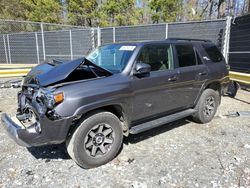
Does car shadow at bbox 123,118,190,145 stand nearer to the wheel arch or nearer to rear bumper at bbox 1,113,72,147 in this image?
the wheel arch

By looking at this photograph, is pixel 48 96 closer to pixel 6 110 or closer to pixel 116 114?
pixel 116 114

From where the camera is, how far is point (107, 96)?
3371 mm

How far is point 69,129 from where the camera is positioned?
126 inches

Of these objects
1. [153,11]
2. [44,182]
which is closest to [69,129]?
[44,182]

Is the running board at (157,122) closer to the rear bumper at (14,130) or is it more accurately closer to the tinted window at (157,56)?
the tinted window at (157,56)

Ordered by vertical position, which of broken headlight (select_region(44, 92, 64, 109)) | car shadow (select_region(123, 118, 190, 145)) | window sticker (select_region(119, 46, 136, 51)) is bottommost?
car shadow (select_region(123, 118, 190, 145))

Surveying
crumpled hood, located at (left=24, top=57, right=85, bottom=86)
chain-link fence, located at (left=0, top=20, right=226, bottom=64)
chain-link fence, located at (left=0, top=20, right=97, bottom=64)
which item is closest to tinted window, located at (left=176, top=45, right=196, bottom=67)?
crumpled hood, located at (left=24, top=57, right=85, bottom=86)

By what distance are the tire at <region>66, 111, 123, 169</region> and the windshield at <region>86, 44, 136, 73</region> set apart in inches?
33.6

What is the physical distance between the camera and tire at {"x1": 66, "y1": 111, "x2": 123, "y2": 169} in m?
3.25

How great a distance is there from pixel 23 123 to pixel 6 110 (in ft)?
10.3

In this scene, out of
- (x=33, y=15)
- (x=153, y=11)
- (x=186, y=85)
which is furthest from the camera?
(x=33, y=15)

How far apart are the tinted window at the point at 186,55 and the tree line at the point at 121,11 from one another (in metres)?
13.4

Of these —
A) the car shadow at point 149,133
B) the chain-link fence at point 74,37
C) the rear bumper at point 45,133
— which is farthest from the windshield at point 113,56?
the chain-link fence at point 74,37

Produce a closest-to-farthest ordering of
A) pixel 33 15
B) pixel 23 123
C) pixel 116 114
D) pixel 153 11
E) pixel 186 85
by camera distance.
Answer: pixel 23 123, pixel 116 114, pixel 186 85, pixel 153 11, pixel 33 15
